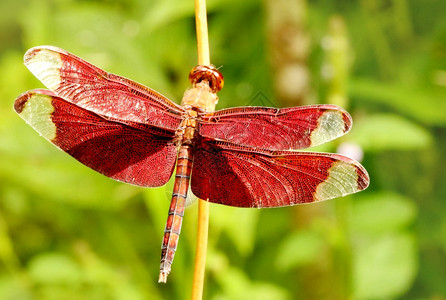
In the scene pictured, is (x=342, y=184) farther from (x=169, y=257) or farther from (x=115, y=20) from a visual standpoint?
(x=115, y=20)

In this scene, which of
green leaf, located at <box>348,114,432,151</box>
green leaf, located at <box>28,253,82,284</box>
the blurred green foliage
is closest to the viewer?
green leaf, located at <box>348,114,432,151</box>

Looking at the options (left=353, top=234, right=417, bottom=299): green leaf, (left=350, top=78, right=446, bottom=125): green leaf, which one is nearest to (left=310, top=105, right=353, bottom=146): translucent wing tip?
(left=353, top=234, right=417, bottom=299): green leaf

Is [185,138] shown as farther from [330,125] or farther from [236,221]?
[236,221]

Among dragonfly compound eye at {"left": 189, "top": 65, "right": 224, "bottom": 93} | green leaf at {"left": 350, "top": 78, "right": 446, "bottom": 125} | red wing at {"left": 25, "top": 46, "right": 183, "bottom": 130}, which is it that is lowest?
dragonfly compound eye at {"left": 189, "top": 65, "right": 224, "bottom": 93}

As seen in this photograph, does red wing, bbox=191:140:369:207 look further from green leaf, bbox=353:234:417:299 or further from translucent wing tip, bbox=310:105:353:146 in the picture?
green leaf, bbox=353:234:417:299

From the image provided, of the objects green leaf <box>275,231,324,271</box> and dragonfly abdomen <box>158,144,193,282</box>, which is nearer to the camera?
dragonfly abdomen <box>158,144,193,282</box>

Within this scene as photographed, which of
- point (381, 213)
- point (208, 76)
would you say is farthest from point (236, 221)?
point (208, 76)
